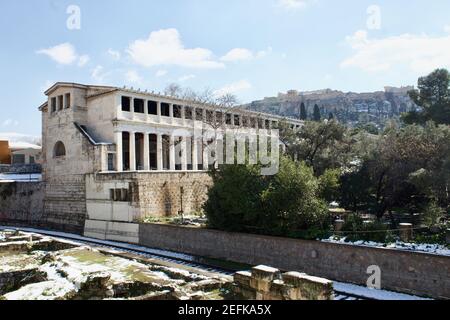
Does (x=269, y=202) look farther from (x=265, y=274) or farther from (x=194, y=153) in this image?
(x=194, y=153)

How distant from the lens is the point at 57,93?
1485 inches

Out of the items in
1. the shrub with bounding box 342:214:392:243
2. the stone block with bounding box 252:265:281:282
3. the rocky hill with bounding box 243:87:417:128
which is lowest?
the shrub with bounding box 342:214:392:243

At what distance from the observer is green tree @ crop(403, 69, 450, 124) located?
3862 centimetres

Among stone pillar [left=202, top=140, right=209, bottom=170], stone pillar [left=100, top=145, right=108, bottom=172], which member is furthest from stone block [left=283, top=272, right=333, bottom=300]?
stone pillar [left=202, top=140, right=209, bottom=170]

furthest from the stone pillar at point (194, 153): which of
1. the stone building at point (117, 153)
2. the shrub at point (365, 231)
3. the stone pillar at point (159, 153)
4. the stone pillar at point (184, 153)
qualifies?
the shrub at point (365, 231)

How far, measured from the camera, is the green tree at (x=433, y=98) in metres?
38.6

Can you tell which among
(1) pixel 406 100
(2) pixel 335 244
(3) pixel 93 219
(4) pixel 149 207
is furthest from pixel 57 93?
(1) pixel 406 100

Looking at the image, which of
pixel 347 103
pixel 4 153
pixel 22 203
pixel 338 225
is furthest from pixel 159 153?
pixel 347 103

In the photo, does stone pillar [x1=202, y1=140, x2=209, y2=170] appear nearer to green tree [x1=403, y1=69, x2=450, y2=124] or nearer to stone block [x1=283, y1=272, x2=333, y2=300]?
green tree [x1=403, y1=69, x2=450, y2=124]

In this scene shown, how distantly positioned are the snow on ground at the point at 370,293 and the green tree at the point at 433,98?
27.9 m

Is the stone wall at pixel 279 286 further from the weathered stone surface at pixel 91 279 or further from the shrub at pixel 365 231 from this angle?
the shrub at pixel 365 231

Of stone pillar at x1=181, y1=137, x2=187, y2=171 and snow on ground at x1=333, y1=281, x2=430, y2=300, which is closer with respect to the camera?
snow on ground at x1=333, y1=281, x2=430, y2=300

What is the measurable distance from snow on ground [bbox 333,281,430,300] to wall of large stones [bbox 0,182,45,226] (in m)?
30.3

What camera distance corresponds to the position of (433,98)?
40531 millimetres
